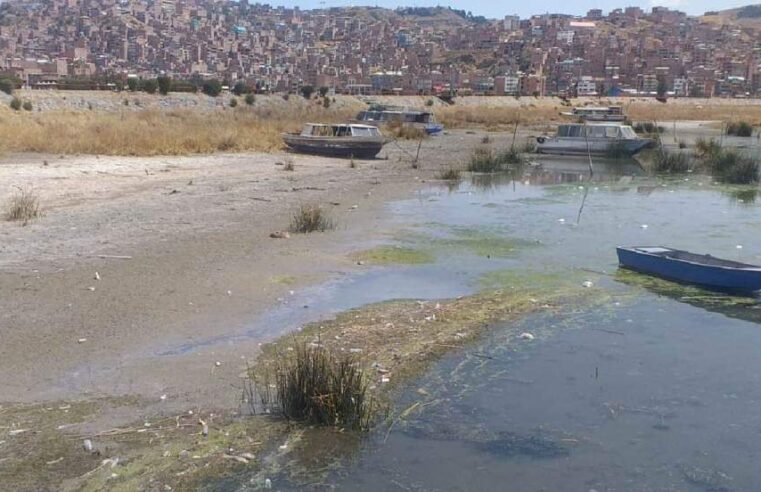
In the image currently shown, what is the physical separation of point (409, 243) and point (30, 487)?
10672 millimetres

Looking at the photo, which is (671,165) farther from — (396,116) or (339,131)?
(396,116)

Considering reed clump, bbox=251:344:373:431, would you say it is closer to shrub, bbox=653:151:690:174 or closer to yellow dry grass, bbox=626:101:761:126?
shrub, bbox=653:151:690:174

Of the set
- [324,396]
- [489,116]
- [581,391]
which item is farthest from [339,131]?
[489,116]

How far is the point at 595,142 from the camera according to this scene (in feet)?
130

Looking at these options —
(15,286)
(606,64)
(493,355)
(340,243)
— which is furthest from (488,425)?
(606,64)

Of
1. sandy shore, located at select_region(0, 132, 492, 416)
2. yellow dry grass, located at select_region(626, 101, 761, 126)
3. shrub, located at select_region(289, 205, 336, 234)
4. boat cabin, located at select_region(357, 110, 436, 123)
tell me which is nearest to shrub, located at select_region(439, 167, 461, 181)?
sandy shore, located at select_region(0, 132, 492, 416)

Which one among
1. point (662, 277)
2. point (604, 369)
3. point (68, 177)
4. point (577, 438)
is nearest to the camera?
point (577, 438)

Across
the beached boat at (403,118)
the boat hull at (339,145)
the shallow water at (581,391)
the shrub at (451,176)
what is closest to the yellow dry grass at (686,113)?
the beached boat at (403,118)

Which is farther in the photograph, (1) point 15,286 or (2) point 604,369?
(1) point 15,286

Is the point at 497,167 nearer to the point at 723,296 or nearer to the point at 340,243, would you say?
the point at 340,243

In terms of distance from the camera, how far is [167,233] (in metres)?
16.1

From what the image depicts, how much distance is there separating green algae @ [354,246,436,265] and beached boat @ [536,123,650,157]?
24.5m

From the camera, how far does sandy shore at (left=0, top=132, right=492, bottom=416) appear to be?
8.48m

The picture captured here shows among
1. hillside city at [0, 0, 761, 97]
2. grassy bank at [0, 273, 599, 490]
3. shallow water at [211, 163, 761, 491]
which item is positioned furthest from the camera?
hillside city at [0, 0, 761, 97]
